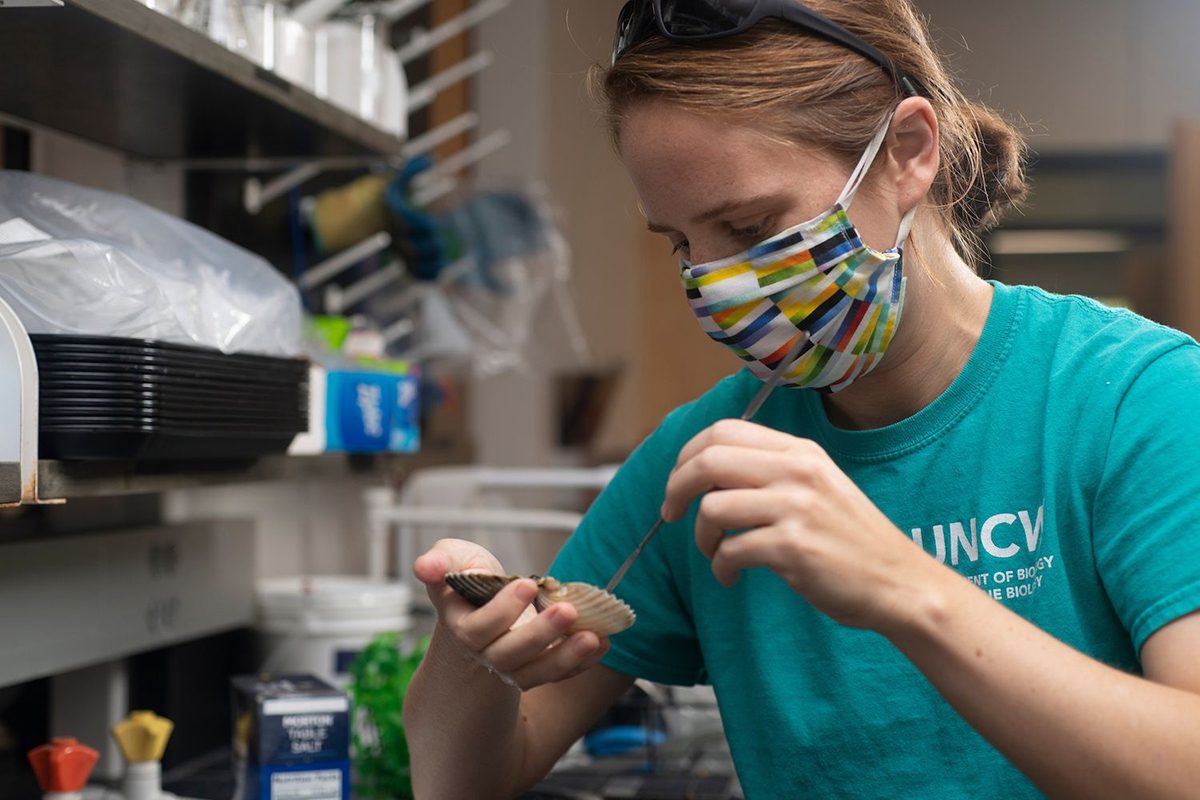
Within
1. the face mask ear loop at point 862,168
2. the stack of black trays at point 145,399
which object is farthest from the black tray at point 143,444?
the face mask ear loop at point 862,168

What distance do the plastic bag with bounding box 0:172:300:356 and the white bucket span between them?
0.49 meters

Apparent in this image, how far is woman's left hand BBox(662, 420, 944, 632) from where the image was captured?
32.8 inches

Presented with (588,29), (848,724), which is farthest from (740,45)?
(588,29)

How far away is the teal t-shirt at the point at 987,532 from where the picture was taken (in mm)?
985

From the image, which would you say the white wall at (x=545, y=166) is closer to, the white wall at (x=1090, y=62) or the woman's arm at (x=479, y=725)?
the white wall at (x=1090, y=62)

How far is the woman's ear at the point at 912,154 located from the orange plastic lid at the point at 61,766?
0.90 metres

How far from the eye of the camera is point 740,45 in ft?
3.50

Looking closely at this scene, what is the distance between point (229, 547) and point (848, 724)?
3.40 feet

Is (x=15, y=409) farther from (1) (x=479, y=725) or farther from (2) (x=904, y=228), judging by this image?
(2) (x=904, y=228)

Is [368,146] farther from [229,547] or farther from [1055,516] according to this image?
[1055,516]

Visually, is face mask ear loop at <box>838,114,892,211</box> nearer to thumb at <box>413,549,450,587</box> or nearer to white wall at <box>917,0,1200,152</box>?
thumb at <box>413,549,450,587</box>

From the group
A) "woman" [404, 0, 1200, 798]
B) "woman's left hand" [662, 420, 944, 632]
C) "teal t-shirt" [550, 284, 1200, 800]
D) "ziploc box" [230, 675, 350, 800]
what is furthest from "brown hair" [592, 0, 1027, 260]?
"ziploc box" [230, 675, 350, 800]

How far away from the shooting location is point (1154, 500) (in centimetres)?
95

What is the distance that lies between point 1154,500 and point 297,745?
87 cm
